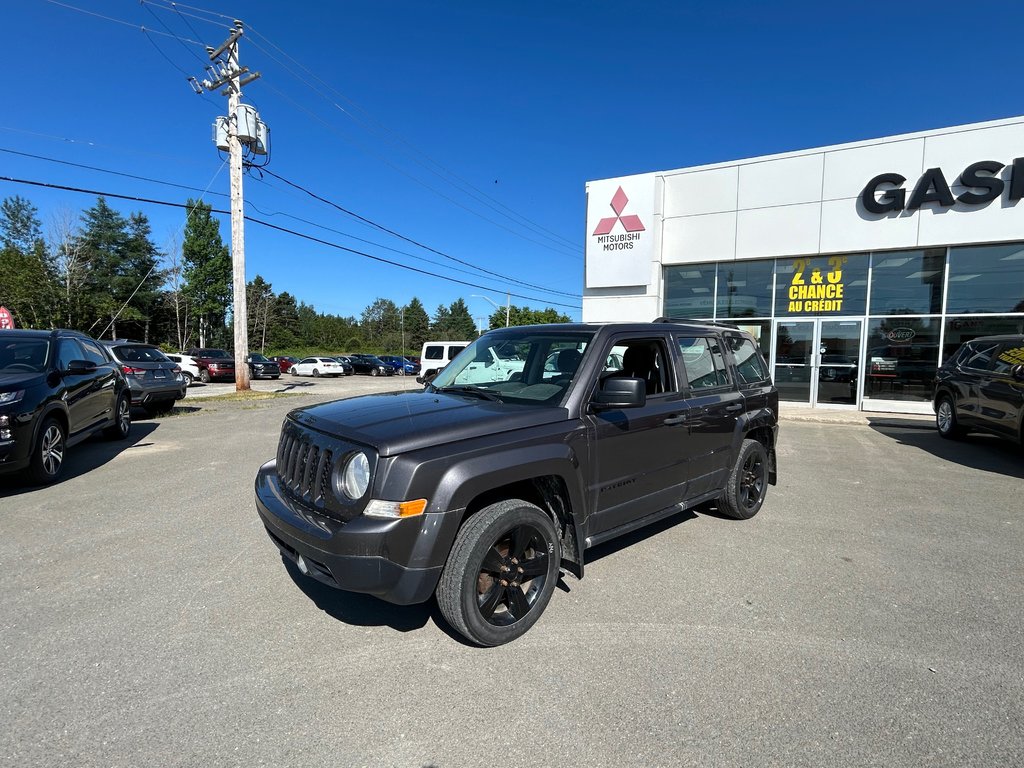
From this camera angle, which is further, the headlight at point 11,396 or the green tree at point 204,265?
the green tree at point 204,265

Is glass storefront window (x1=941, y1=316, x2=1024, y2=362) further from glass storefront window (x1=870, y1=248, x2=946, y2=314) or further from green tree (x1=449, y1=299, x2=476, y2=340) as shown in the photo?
green tree (x1=449, y1=299, x2=476, y2=340)

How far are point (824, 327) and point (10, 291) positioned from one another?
1789 inches

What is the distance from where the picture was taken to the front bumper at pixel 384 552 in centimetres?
253

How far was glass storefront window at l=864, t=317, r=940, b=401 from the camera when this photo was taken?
43.6 feet

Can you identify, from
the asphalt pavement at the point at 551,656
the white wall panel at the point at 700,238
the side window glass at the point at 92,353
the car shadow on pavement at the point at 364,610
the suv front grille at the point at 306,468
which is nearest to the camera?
the asphalt pavement at the point at 551,656

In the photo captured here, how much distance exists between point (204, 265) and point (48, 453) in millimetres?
54707

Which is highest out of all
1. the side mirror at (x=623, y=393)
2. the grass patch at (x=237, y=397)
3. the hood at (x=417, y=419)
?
the side mirror at (x=623, y=393)

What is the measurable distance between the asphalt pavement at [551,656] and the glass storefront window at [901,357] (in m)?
10.0

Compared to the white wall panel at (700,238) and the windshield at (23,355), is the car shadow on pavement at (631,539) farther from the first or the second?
the white wall panel at (700,238)

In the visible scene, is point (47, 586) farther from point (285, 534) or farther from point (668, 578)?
point (668, 578)

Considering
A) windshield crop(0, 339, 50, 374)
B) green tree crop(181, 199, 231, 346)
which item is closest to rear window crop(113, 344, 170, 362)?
windshield crop(0, 339, 50, 374)

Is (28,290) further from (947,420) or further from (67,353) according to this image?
(947,420)

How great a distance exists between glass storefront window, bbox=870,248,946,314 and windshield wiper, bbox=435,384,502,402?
13.8 meters

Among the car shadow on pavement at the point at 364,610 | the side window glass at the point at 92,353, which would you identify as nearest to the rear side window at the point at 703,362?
the car shadow on pavement at the point at 364,610
